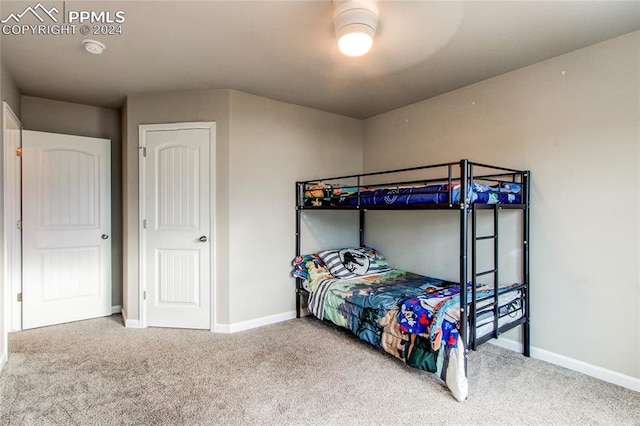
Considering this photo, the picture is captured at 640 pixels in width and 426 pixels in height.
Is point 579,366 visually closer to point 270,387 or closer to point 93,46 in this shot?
point 270,387

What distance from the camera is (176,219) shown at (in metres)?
3.26

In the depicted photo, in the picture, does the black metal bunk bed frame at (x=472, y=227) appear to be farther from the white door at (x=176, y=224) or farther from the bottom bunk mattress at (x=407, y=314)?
the white door at (x=176, y=224)

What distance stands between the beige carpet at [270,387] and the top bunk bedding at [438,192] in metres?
1.22

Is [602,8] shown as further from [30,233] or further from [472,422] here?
[30,233]

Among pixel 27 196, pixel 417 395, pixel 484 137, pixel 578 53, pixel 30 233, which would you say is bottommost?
pixel 417 395

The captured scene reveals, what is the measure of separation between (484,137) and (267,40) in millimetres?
2010

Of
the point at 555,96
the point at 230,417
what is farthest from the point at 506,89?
the point at 230,417

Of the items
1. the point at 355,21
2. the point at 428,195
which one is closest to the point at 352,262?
the point at 428,195

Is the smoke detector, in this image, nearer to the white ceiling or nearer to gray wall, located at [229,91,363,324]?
the white ceiling

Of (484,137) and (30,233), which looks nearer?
(484,137)

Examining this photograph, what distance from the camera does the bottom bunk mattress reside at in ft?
6.92

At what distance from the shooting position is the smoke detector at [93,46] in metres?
2.24

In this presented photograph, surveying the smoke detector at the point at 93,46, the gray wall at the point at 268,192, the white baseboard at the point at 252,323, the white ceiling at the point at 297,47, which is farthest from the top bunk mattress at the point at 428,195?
the smoke detector at the point at 93,46

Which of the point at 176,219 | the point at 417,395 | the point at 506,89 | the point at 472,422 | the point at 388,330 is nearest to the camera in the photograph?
the point at 472,422
